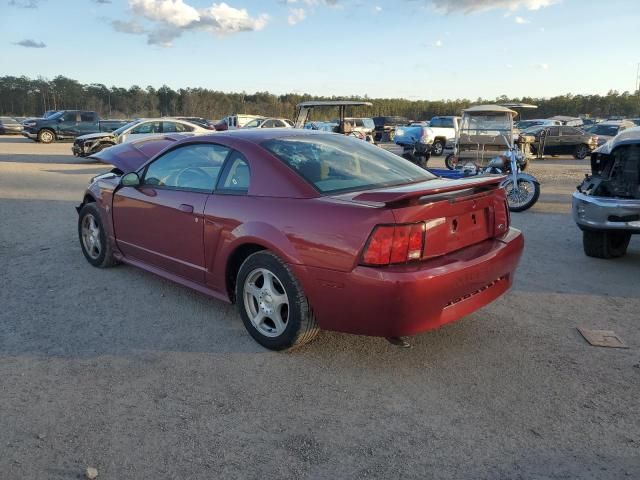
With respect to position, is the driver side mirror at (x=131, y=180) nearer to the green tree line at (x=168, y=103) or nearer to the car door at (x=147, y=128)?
the car door at (x=147, y=128)

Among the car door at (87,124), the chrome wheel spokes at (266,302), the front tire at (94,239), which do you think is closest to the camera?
the chrome wheel spokes at (266,302)

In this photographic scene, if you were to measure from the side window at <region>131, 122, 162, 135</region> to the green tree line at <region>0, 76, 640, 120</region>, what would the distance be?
55.8 metres

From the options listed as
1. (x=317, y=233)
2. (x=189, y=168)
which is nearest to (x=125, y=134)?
(x=189, y=168)

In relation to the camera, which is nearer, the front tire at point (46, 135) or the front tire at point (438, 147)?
the front tire at point (438, 147)

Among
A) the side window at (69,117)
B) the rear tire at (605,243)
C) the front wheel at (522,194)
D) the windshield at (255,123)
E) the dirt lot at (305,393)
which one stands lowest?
the dirt lot at (305,393)

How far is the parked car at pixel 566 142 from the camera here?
22562mm

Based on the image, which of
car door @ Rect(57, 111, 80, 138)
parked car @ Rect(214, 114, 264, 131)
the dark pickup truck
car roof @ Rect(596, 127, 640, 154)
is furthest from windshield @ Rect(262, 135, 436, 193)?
car door @ Rect(57, 111, 80, 138)

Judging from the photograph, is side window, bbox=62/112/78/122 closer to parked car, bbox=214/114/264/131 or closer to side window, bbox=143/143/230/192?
parked car, bbox=214/114/264/131

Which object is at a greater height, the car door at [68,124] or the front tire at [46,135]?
the car door at [68,124]

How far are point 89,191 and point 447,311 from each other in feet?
13.3

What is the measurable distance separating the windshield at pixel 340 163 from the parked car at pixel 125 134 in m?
13.8

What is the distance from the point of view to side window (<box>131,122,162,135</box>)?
19125mm

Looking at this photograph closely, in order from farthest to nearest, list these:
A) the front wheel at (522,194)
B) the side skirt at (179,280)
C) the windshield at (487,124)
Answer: the windshield at (487,124)
the front wheel at (522,194)
the side skirt at (179,280)

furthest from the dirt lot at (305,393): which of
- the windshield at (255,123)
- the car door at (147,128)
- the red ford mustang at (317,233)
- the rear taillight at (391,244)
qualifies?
the windshield at (255,123)
